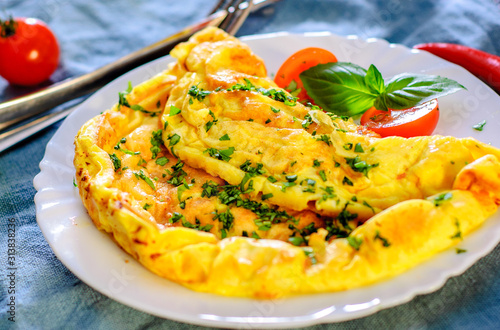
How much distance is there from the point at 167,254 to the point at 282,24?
4.66m

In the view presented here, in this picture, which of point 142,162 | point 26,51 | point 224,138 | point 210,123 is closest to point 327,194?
point 224,138

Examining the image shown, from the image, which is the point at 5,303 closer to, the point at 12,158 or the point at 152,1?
the point at 12,158

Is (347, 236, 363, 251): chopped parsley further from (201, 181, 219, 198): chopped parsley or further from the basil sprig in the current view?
the basil sprig

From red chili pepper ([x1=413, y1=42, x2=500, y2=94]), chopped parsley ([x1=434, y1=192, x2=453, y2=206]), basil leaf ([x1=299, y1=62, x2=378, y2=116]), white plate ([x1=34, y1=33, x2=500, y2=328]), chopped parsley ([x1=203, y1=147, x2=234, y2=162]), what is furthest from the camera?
red chili pepper ([x1=413, y1=42, x2=500, y2=94])

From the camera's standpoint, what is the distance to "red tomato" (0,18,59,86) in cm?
605

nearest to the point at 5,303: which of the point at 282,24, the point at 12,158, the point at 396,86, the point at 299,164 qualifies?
the point at 12,158

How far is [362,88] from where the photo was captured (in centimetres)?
457

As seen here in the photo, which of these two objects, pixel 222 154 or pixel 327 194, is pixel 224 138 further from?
pixel 327 194

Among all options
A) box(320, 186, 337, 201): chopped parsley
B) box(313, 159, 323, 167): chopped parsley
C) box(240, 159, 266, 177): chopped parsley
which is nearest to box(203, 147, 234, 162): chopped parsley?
box(240, 159, 266, 177): chopped parsley

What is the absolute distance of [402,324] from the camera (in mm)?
3244

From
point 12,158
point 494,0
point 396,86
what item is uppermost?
point 494,0

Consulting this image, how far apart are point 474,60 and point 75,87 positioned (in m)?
4.21

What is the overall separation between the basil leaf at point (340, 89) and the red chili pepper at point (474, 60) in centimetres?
130

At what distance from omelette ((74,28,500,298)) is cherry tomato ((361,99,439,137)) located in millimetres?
533
